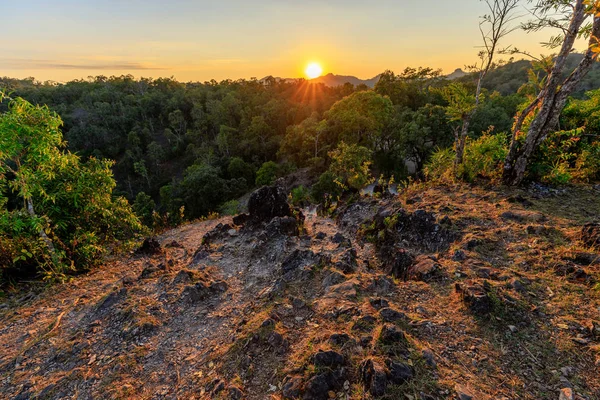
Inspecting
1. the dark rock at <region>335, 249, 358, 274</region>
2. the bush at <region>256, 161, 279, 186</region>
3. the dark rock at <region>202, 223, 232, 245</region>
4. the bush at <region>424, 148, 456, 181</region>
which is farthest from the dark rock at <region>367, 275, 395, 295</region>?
the bush at <region>256, 161, 279, 186</region>

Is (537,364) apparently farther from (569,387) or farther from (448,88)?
(448,88)

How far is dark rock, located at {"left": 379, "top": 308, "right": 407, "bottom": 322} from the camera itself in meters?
3.92

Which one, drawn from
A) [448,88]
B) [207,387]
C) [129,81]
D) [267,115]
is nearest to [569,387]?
[207,387]

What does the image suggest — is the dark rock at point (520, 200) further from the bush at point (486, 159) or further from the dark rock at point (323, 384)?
the dark rock at point (323, 384)

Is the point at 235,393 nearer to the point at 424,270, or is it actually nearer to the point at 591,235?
the point at 424,270

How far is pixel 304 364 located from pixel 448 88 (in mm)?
8836

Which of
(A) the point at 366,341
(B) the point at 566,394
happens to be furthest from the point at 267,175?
(B) the point at 566,394

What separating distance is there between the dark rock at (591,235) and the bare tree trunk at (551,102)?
9.85ft

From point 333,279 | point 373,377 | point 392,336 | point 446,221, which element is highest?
point 446,221

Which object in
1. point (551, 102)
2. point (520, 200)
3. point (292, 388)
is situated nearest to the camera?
point (292, 388)

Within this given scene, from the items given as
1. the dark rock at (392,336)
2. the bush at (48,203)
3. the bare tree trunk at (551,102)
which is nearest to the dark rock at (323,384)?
the dark rock at (392,336)

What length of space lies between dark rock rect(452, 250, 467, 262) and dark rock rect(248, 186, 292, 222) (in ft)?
17.0

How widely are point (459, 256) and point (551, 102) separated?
486cm

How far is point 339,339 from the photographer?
3.60 m
